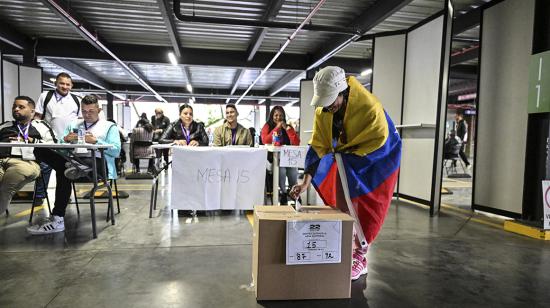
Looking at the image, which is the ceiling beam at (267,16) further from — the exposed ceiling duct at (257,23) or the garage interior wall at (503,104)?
the garage interior wall at (503,104)

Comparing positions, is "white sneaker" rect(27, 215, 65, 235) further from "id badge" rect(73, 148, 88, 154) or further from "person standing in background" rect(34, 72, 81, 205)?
"person standing in background" rect(34, 72, 81, 205)

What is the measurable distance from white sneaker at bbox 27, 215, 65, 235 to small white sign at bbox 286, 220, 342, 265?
2393 millimetres

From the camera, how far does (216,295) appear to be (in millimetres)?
1898

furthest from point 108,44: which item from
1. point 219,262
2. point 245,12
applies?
point 219,262

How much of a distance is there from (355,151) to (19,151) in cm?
299

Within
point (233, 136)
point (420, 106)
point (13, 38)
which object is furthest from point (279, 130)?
point (13, 38)

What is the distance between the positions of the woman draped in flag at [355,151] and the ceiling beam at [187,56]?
23.1 feet

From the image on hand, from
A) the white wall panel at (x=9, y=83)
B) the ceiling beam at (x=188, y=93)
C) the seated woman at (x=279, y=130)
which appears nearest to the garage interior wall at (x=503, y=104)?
the seated woman at (x=279, y=130)

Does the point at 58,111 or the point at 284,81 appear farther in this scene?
the point at 284,81

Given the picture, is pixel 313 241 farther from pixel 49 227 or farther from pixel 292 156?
pixel 49 227

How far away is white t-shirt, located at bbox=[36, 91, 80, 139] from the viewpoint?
4.10 m

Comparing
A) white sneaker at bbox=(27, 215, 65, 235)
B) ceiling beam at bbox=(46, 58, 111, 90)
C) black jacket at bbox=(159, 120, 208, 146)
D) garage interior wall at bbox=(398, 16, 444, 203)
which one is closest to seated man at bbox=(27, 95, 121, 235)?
white sneaker at bbox=(27, 215, 65, 235)

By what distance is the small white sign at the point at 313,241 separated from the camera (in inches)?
67.9

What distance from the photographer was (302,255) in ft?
5.72
